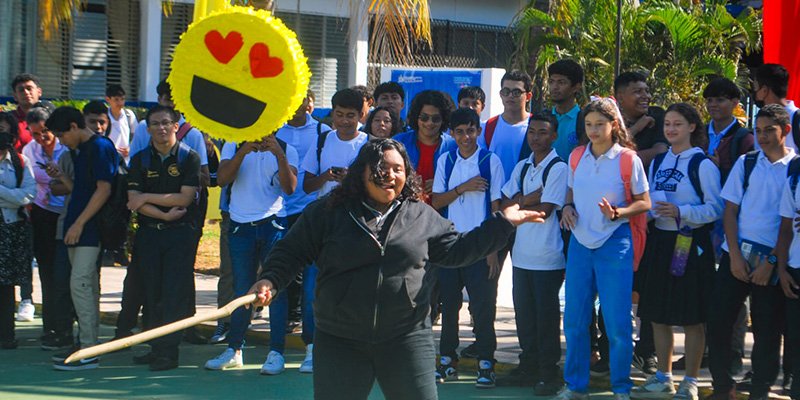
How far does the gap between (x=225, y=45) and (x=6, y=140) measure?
339 centimetres

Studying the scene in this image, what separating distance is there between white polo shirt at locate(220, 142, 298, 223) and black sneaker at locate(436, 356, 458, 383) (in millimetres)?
1663

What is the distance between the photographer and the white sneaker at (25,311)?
10.3 metres

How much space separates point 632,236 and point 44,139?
5.17 metres

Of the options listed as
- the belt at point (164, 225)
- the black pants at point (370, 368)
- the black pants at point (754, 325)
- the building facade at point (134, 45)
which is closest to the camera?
the black pants at point (370, 368)

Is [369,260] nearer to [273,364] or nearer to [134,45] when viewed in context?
[273,364]

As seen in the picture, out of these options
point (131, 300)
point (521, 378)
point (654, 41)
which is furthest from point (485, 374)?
point (654, 41)

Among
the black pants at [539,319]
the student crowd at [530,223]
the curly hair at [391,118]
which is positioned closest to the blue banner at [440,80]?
the student crowd at [530,223]

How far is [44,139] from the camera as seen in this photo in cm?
963

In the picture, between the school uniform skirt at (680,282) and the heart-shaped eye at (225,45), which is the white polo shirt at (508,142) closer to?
the school uniform skirt at (680,282)

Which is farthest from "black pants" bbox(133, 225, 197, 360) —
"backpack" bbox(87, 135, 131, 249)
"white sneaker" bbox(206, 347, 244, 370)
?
"white sneaker" bbox(206, 347, 244, 370)

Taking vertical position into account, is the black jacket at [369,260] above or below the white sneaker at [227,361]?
above

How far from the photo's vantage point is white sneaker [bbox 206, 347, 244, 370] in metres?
8.40

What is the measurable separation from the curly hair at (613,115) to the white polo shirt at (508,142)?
4.21ft

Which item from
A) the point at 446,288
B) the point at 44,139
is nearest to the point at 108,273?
the point at 44,139
